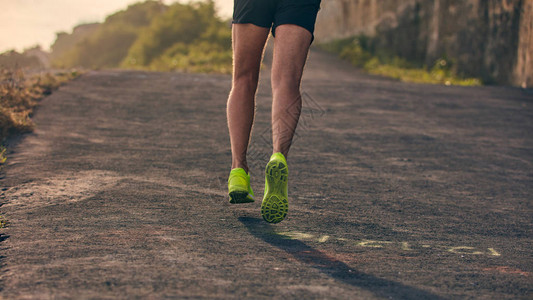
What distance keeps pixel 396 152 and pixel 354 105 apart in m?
2.50

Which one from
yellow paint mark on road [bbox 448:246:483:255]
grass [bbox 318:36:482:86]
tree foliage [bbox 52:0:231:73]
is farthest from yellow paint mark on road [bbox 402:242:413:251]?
tree foliage [bbox 52:0:231:73]

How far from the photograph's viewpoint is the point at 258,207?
11.1 ft

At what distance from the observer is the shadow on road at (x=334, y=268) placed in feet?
6.70

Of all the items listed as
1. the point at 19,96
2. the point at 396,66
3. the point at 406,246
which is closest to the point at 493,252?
the point at 406,246

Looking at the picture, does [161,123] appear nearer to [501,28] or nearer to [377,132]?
[377,132]

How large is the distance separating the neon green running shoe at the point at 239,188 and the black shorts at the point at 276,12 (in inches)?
29.9

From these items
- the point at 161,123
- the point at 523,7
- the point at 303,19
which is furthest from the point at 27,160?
the point at 523,7

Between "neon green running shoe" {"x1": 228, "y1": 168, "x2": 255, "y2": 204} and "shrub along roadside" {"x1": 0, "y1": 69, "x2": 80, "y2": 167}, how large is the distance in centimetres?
219

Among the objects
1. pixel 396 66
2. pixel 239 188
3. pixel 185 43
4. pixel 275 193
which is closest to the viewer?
pixel 275 193

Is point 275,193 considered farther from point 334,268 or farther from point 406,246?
point 406,246

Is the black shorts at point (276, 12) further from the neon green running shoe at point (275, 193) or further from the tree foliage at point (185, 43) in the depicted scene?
the tree foliage at point (185, 43)

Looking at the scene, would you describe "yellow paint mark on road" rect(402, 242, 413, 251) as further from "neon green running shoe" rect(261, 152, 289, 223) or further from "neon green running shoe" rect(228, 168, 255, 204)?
"neon green running shoe" rect(228, 168, 255, 204)

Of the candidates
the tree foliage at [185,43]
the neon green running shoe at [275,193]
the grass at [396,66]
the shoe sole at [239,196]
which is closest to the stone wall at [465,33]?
the grass at [396,66]

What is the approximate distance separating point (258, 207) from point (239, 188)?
0.50 meters
